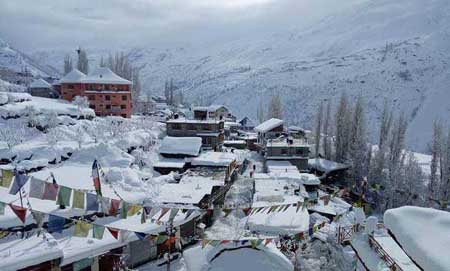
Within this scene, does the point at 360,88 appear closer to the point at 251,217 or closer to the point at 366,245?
the point at 251,217

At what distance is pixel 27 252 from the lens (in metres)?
14.2

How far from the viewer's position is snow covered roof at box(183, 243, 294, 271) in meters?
11.9

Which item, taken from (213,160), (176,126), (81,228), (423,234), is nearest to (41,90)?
(176,126)

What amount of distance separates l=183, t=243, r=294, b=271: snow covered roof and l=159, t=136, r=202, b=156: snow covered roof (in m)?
27.3

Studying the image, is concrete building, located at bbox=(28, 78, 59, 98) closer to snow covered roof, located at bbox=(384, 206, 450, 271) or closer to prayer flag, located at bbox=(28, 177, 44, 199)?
prayer flag, located at bbox=(28, 177, 44, 199)

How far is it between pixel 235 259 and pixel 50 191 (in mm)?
6541

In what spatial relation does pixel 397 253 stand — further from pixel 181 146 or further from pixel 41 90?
pixel 41 90

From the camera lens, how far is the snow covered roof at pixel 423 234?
7856mm

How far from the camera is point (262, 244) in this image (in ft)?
42.1

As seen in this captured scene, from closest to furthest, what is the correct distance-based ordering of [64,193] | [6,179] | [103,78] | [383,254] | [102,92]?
[6,179] < [64,193] < [383,254] < [102,92] < [103,78]

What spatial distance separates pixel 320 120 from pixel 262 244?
151ft

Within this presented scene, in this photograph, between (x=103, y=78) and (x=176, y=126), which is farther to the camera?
(x=103, y=78)

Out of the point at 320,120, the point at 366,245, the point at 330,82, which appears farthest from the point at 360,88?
the point at 366,245

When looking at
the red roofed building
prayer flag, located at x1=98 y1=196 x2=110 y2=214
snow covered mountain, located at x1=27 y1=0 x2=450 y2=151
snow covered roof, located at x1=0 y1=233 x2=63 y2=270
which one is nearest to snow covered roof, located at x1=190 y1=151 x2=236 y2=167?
the red roofed building
